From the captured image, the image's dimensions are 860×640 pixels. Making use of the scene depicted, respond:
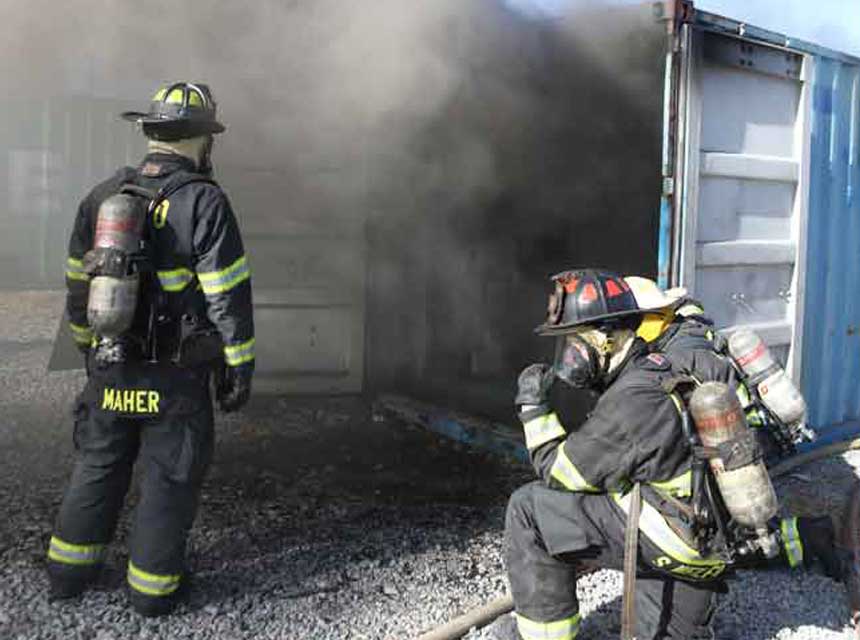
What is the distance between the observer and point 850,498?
13.4 feet

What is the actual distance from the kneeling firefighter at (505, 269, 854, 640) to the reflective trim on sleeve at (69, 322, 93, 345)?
1.67m

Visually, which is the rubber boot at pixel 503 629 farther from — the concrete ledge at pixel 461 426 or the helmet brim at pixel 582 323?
the concrete ledge at pixel 461 426

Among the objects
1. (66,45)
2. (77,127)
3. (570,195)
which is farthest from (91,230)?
(77,127)

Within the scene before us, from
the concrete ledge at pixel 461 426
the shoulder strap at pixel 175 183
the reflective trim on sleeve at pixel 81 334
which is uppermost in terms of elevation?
the shoulder strap at pixel 175 183

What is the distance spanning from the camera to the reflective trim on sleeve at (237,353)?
298cm

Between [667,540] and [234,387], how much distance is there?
156 centimetres

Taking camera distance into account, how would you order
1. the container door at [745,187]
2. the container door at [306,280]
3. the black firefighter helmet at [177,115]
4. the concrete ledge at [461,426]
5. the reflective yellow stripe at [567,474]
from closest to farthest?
1. the reflective yellow stripe at [567,474]
2. the black firefighter helmet at [177,115]
3. the container door at [745,187]
4. the concrete ledge at [461,426]
5. the container door at [306,280]

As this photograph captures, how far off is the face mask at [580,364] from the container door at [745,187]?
141 cm

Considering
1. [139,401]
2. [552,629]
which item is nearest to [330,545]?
[139,401]

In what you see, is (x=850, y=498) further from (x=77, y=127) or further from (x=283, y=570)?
(x=77, y=127)

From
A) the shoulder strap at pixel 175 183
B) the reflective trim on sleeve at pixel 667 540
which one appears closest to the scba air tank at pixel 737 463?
the reflective trim on sleeve at pixel 667 540

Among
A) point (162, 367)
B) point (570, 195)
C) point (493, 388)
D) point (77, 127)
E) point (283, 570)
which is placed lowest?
point (283, 570)

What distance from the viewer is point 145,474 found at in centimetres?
299

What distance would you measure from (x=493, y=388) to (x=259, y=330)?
1.64m
